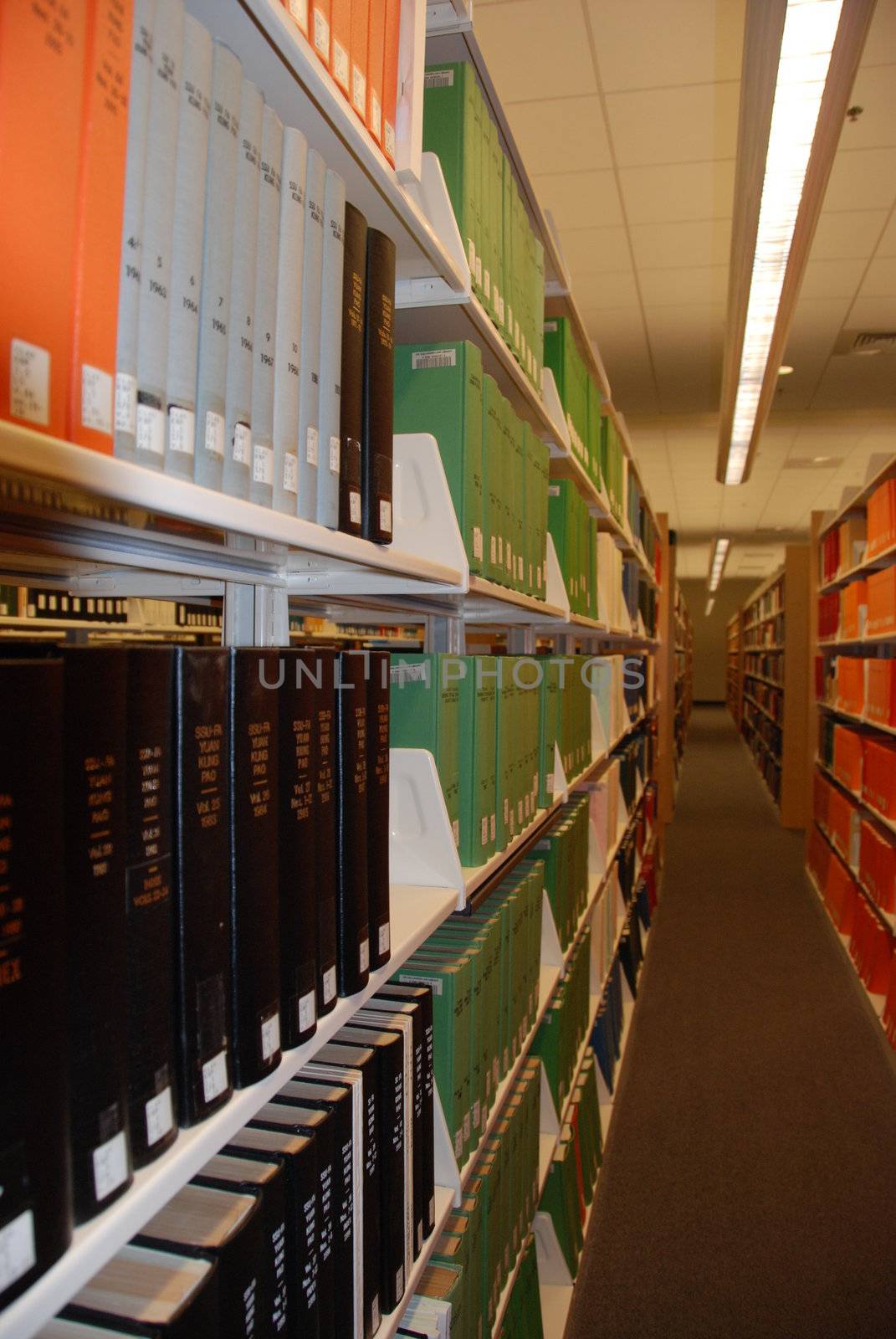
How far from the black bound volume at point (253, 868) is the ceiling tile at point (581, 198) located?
3322mm

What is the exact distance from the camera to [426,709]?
1254 mm

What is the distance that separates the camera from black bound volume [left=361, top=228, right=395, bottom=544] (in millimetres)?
903

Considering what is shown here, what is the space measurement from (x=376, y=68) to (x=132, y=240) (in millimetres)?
576

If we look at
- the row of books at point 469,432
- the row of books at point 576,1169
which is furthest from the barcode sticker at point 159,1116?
the row of books at point 576,1169

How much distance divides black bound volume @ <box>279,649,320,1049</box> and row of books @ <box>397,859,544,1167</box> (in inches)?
19.8

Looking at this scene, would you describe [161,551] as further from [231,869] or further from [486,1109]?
[486,1109]

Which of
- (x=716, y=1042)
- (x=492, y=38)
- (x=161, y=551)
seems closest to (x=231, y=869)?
(x=161, y=551)

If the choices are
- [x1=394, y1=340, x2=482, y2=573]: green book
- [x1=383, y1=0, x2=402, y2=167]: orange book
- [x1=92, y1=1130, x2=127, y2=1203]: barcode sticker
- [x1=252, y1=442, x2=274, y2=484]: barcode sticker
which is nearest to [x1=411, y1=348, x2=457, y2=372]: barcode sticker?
[x1=394, y1=340, x2=482, y2=573]: green book

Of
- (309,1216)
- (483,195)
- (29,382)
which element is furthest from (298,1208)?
(483,195)

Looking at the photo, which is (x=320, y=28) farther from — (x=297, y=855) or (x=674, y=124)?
Answer: (x=674, y=124)

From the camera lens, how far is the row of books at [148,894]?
45 centimetres

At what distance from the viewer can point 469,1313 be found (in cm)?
128

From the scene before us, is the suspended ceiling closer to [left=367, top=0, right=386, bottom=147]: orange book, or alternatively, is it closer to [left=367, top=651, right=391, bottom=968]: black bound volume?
[left=367, top=0, right=386, bottom=147]: orange book

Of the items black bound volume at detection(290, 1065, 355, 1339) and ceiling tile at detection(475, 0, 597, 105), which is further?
ceiling tile at detection(475, 0, 597, 105)
